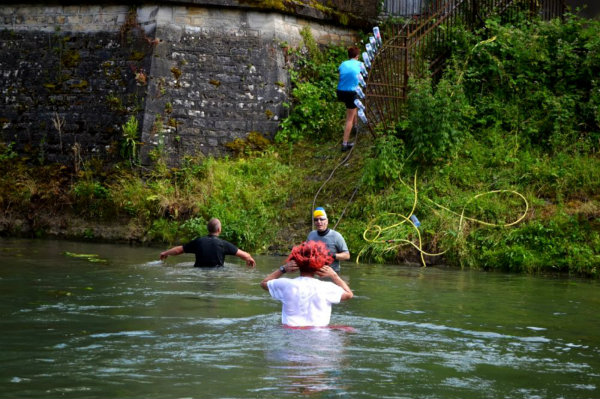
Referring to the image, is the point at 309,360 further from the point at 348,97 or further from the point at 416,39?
the point at 416,39

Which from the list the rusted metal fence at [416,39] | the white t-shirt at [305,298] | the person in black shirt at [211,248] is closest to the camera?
the white t-shirt at [305,298]

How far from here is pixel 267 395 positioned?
21.2 feet

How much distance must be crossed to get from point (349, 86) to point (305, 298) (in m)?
10.6

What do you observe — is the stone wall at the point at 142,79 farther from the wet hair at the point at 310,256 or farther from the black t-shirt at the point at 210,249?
the wet hair at the point at 310,256

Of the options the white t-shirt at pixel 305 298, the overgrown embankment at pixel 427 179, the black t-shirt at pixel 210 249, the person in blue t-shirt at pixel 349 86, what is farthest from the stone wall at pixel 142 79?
the white t-shirt at pixel 305 298

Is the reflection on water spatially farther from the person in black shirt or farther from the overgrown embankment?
the overgrown embankment

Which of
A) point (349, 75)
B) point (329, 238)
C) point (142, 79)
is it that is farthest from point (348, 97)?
point (329, 238)

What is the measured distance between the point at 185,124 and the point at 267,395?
14014 mm

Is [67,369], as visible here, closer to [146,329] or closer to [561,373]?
[146,329]

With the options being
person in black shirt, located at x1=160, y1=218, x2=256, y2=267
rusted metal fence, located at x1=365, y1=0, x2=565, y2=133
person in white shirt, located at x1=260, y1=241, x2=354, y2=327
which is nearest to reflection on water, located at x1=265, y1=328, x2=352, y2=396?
Answer: person in white shirt, located at x1=260, y1=241, x2=354, y2=327

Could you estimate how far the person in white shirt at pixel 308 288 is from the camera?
28.1 feet

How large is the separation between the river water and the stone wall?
6.28m

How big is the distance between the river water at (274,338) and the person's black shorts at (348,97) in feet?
18.5

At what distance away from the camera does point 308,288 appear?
875cm
